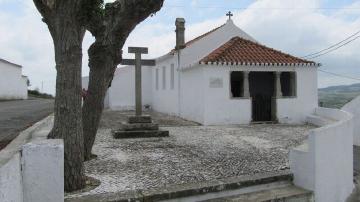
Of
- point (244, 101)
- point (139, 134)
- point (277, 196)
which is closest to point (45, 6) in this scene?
point (277, 196)

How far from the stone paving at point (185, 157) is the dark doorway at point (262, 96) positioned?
3.49 m

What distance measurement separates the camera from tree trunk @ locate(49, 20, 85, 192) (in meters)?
6.32

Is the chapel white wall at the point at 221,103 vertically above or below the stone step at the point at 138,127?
above

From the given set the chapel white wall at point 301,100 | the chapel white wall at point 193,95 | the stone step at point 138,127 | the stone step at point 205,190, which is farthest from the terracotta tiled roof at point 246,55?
the stone step at point 205,190

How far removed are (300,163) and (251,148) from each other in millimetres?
2990

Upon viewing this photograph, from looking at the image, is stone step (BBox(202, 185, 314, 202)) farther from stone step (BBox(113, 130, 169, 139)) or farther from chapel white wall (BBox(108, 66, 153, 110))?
chapel white wall (BBox(108, 66, 153, 110))

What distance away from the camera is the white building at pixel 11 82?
130 feet

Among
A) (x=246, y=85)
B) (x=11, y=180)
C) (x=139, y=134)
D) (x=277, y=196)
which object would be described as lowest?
(x=277, y=196)

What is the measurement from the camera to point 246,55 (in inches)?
685

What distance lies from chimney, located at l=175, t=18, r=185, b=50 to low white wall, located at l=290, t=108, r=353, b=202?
11.4m

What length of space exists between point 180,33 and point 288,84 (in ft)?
18.0

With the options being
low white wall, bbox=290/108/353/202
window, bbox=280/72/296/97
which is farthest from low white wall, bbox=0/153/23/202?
window, bbox=280/72/296/97

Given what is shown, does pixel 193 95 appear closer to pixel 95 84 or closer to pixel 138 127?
pixel 138 127

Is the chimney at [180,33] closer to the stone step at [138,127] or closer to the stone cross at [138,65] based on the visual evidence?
the stone cross at [138,65]
